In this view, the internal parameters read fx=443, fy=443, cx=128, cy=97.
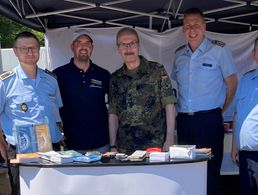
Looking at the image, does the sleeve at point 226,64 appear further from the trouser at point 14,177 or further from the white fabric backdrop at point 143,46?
the white fabric backdrop at point 143,46

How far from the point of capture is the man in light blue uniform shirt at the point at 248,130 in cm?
293

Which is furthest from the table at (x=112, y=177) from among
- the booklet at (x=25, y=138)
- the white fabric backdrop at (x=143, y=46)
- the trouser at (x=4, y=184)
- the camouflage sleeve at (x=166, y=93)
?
the white fabric backdrop at (x=143, y=46)

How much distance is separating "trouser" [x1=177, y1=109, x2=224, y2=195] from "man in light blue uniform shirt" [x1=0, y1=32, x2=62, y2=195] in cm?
98

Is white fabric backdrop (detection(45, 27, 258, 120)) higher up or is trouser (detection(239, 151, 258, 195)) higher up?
white fabric backdrop (detection(45, 27, 258, 120))

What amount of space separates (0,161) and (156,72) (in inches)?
46.8

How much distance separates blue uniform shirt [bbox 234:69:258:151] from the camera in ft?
9.59

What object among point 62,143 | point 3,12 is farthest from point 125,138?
point 3,12

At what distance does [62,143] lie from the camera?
3.21 metres

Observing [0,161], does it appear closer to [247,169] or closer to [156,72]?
[156,72]

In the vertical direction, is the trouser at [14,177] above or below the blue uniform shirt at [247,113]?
below

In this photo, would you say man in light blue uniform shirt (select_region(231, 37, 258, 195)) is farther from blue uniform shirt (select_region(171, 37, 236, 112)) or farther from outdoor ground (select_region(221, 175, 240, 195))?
outdoor ground (select_region(221, 175, 240, 195))

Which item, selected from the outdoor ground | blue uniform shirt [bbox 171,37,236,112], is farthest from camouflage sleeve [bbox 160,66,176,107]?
the outdoor ground

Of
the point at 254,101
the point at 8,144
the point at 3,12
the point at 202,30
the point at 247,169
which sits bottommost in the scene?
the point at 247,169

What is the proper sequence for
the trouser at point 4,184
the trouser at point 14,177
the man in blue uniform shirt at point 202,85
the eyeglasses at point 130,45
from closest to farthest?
1. the trouser at point 14,177
2. the eyeglasses at point 130,45
3. the man in blue uniform shirt at point 202,85
4. the trouser at point 4,184
